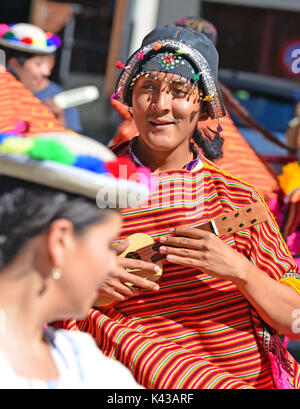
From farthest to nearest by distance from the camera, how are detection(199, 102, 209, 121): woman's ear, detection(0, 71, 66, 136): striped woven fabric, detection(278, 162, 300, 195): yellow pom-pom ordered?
detection(278, 162, 300, 195): yellow pom-pom, detection(0, 71, 66, 136): striped woven fabric, detection(199, 102, 209, 121): woman's ear

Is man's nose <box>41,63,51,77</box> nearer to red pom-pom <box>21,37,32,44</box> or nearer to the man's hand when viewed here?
red pom-pom <box>21,37,32,44</box>

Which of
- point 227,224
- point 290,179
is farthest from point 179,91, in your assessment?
point 290,179

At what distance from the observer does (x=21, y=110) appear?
3.03 m

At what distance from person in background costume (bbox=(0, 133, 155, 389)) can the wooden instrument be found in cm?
85

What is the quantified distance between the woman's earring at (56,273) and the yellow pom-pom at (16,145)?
0.76ft

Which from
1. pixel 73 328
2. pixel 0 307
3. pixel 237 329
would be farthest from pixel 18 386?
pixel 237 329

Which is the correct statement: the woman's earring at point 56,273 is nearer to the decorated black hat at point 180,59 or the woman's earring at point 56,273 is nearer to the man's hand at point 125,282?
the man's hand at point 125,282

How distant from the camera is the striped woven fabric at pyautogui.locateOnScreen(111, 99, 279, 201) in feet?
11.8

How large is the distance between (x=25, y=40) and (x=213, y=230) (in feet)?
11.2

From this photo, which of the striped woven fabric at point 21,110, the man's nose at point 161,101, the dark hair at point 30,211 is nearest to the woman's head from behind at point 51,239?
the dark hair at point 30,211

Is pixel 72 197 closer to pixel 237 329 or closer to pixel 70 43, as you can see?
pixel 237 329

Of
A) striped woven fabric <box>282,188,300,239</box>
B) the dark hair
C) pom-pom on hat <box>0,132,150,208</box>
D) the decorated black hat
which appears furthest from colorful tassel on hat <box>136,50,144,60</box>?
striped woven fabric <box>282,188,300,239</box>

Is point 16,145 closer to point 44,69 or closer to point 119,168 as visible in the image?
point 119,168

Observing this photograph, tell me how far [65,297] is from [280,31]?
14047 millimetres
